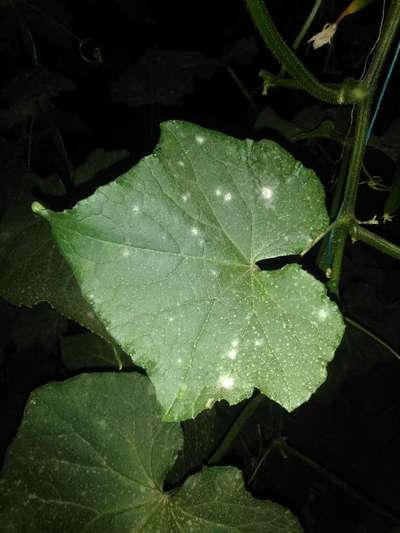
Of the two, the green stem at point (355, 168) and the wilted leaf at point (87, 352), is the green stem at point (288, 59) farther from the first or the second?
the wilted leaf at point (87, 352)

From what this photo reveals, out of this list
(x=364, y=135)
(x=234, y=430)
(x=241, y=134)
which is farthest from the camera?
(x=241, y=134)

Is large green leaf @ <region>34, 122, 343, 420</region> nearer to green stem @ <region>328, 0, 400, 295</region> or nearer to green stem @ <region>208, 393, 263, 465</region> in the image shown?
green stem @ <region>328, 0, 400, 295</region>

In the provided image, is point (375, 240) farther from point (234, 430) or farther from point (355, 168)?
point (234, 430)

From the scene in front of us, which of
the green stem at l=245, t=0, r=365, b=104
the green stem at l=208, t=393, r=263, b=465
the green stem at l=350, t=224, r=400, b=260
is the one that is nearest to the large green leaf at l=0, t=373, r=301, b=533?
the green stem at l=208, t=393, r=263, b=465

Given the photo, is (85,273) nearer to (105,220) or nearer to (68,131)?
(105,220)

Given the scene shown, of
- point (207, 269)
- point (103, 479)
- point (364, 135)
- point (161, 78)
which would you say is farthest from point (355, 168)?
point (161, 78)

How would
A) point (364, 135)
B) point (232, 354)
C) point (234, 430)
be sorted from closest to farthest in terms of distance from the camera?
point (232, 354) → point (364, 135) → point (234, 430)

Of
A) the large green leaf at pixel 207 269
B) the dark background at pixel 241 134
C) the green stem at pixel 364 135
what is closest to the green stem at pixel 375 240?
the green stem at pixel 364 135
